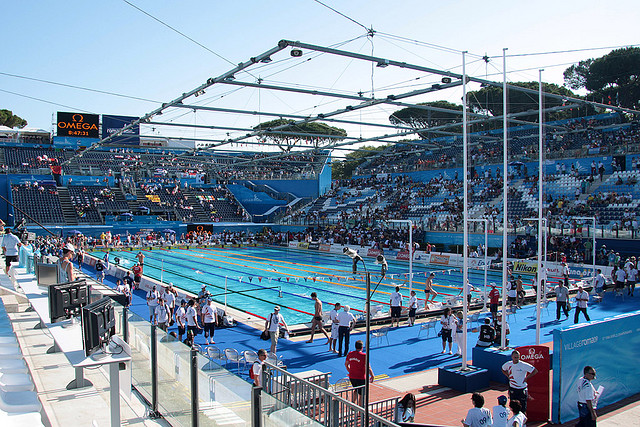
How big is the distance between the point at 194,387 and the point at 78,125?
4550 cm

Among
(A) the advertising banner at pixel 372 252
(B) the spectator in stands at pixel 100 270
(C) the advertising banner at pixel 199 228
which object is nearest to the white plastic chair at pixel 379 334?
(B) the spectator in stands at pixel 100 270

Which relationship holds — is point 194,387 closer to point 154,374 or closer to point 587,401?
point 154,374

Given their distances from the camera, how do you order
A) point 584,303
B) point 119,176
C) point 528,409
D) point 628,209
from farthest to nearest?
point 119,176
point 628,209
point 584,303
point 528,409

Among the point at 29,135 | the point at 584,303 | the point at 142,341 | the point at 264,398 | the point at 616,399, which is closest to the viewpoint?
the point at 264,398

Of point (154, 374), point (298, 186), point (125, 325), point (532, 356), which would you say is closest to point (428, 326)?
point (532, 356)

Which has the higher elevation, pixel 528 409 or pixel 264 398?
pixel 264 398

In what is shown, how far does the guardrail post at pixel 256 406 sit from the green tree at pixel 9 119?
9121 cm

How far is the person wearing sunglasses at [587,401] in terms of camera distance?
22.9 ft

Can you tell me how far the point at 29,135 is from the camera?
61.1m

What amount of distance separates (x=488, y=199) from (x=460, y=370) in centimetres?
2765

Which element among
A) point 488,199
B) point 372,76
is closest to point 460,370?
point 372,76

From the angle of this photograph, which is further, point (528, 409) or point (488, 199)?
point (488, 199)

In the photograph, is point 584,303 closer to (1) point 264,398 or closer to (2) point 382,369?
(2) point 382,369

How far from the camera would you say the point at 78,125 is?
4481 cm
